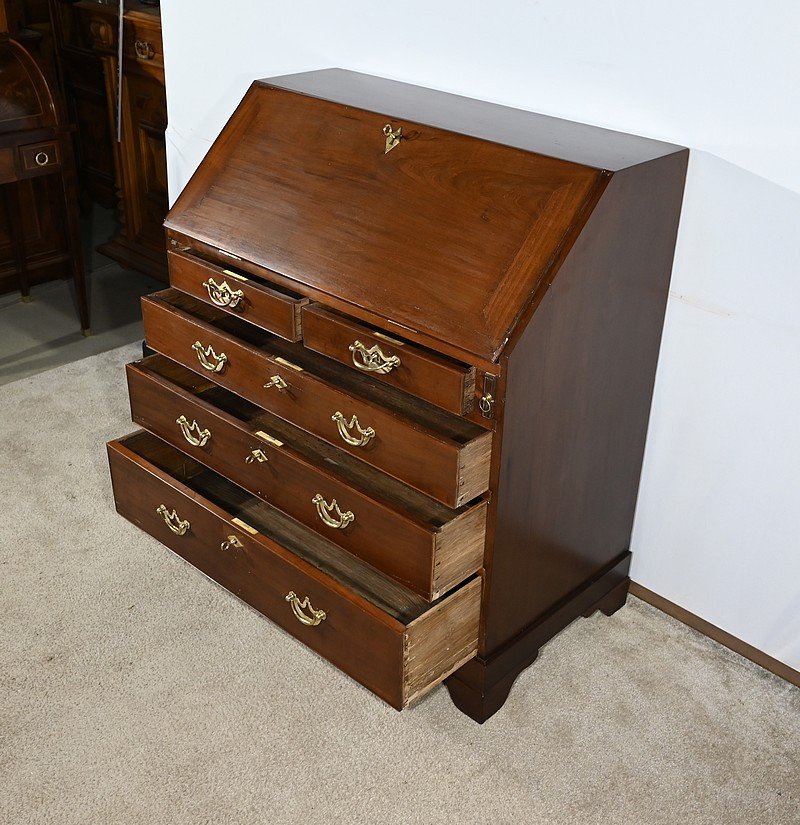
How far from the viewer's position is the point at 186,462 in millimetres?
1955

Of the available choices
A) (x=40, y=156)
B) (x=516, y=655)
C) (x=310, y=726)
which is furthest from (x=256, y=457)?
(x=40, y=156)

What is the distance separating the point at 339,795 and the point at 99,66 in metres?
2.48

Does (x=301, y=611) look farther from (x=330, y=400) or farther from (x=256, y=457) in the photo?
(x=330, y=400)

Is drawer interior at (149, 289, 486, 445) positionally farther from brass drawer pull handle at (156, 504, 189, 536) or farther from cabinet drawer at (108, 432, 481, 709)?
brass drawer pull handle at (156, 504, 189, 536)

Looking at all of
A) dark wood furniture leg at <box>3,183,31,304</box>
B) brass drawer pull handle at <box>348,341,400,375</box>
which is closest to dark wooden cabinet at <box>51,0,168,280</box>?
dark wood furniture leg at <box>3,183,31,304</box>

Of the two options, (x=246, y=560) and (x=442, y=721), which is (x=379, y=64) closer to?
(x=246, y=560)

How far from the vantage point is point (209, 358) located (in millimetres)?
1729

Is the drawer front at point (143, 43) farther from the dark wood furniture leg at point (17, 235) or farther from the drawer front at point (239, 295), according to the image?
the drawer front at point (239, 295)

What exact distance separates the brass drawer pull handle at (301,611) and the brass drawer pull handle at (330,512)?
141 mm

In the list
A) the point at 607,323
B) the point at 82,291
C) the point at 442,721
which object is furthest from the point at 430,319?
the point at 82,291

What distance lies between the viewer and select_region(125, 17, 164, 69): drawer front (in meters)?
2.69

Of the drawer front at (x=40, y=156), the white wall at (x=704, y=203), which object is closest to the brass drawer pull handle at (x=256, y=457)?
the white wall at (x=704, y=203)

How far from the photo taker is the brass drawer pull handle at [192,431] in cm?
178

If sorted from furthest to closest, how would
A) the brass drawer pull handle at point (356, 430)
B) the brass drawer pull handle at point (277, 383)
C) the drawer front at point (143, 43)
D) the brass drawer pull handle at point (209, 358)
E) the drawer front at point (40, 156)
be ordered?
the drawer front at point (143, 43)
the drawer front at point (40, 156)
the brass drawer pull handle at point (209, 358)
the brass drawer pull handle at point (277, 383)
the brass drawer pull handle at point (356, 430)
